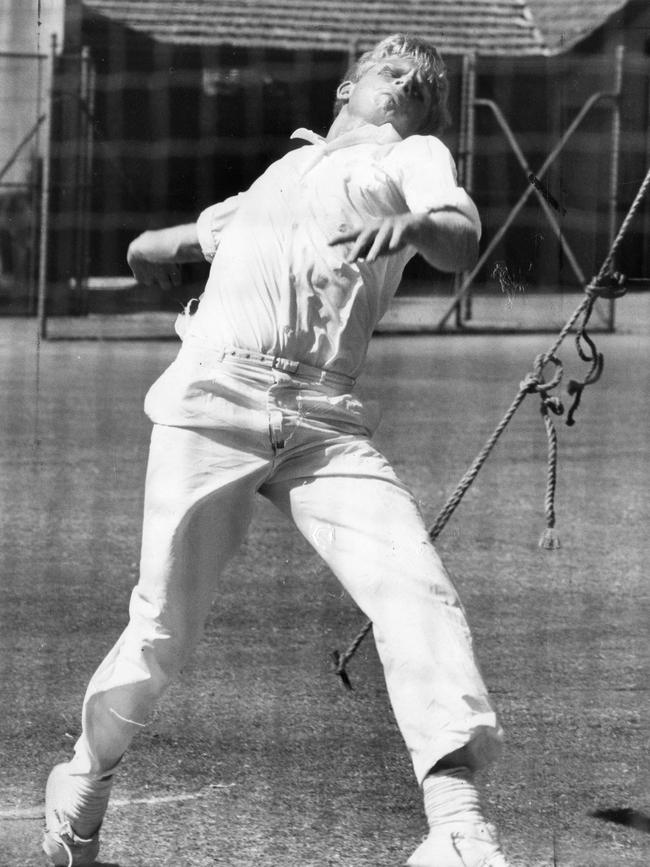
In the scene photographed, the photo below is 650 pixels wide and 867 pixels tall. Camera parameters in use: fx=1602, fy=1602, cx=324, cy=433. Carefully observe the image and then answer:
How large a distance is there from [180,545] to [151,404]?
32 centimetres

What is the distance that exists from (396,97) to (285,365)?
0.62m

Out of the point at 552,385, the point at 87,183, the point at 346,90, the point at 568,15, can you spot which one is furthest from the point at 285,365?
the point at 568,15

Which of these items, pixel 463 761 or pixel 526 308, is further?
pixel 526 308

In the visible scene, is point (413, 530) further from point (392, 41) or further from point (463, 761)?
point (392, 41)

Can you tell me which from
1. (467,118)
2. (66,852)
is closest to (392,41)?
(66,852)

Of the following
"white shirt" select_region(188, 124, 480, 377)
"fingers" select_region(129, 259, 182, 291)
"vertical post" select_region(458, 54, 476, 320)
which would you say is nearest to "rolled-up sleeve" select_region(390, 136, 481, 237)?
"white shirt" select_region(188, 124, 480, 377)

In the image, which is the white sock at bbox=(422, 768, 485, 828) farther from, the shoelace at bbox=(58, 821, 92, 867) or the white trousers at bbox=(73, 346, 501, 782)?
the shoelace at bbox=(58, 821, 92, 867)

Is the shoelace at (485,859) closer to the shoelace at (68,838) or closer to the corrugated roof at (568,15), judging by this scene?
the shoelace at (68,838)

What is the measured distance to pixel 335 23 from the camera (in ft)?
66.9

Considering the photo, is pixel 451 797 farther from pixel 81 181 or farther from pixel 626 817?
pixel 81 181

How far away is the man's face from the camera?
3.36 metres

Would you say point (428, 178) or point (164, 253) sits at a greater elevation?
point (428, 178)

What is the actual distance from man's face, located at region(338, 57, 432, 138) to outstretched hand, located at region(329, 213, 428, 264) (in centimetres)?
49

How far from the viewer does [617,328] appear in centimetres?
1667
